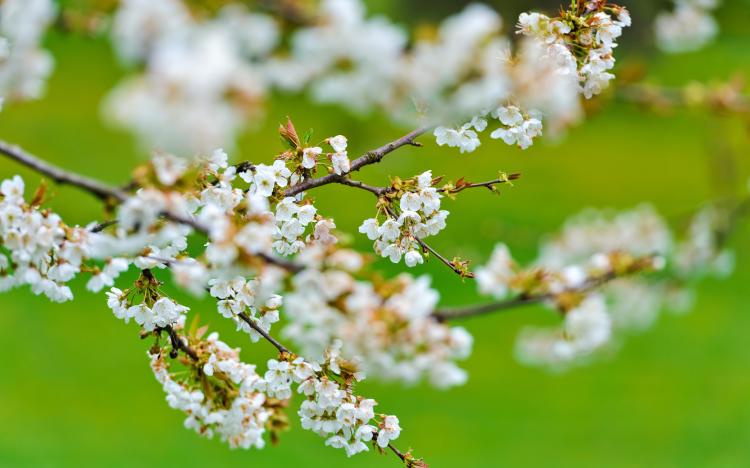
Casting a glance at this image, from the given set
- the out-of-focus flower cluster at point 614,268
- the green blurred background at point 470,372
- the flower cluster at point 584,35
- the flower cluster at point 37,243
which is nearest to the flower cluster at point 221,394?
the flower cluster at point 37,243

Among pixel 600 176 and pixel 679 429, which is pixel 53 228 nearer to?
pixel 679 429

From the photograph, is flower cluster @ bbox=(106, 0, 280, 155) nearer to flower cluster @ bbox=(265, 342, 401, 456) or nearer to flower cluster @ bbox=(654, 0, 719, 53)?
flower cluster @ bbox=(265, 342, 401, 456)

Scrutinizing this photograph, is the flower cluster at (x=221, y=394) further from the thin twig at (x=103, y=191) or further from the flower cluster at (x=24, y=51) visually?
the flower cluster at (x=24, y=51)

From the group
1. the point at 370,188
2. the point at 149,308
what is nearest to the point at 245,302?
the point at 149,308

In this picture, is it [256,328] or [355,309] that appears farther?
[256,328]

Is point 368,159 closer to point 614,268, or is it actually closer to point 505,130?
point 505,130

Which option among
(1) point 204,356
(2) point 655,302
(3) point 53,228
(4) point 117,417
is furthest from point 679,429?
(3) point 53,228
